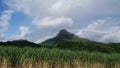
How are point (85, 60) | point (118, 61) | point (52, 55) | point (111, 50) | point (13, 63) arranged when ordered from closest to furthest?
point (13, 63), point (52, 55), point (85, 60), point (118, 61), point (111, 50)

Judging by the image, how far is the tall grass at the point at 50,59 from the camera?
20.2 m

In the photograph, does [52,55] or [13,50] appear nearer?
[13,50]

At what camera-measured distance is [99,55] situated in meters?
25.5

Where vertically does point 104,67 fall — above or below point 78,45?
below

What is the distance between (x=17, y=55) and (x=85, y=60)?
19.3 ft

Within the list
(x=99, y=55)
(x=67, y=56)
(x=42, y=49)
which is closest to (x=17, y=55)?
(x=42, y=49)

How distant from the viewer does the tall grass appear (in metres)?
20.2

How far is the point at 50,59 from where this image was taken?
72.2 ft

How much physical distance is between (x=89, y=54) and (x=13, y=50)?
22.0 ft

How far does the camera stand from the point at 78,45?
119 feet

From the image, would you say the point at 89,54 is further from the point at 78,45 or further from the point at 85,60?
the point at 78,45

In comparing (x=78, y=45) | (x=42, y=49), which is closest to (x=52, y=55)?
(x=42, y=49)

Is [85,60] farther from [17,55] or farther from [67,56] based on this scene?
[17,55]

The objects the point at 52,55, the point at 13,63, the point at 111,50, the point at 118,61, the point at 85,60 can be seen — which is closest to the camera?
the point at 13,63
